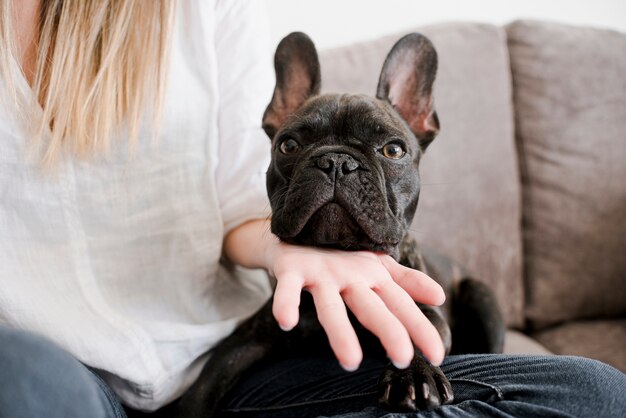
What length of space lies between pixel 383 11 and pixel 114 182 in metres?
1.33

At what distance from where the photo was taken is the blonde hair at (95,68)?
1105 mm

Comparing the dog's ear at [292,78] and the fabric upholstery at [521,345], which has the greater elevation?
the dog's ear at [292,78]

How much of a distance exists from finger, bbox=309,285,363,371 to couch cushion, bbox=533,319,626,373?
115 centimetres

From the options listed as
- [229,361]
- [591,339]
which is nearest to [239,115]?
[229,361]

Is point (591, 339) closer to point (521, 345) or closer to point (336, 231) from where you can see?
point (521, 345)

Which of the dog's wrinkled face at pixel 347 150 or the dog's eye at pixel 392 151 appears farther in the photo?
the dog's eye at pixel 392 151

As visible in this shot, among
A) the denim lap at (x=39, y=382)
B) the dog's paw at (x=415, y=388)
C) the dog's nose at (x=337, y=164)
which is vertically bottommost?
the dog's paw at (x=415, y=388)

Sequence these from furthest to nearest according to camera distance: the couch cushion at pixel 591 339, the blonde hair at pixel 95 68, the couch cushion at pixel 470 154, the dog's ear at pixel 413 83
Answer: the couch cushion at pixel 470 154 < the couch cushion at pixel 591 339 < the dog's ear at pixel 413 83 < the blonde hair at pixel 95 68

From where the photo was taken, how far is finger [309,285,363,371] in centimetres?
71

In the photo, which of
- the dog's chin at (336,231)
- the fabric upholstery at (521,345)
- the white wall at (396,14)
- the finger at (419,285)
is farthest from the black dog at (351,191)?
the white wall at (396,14)

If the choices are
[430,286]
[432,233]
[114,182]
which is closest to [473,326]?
[432,233]

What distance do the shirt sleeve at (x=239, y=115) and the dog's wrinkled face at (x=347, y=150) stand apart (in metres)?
0.05

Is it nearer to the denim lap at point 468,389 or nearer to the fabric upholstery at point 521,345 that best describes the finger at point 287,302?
the denim lap at point 468,389

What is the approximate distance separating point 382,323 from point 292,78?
75 centimetres
